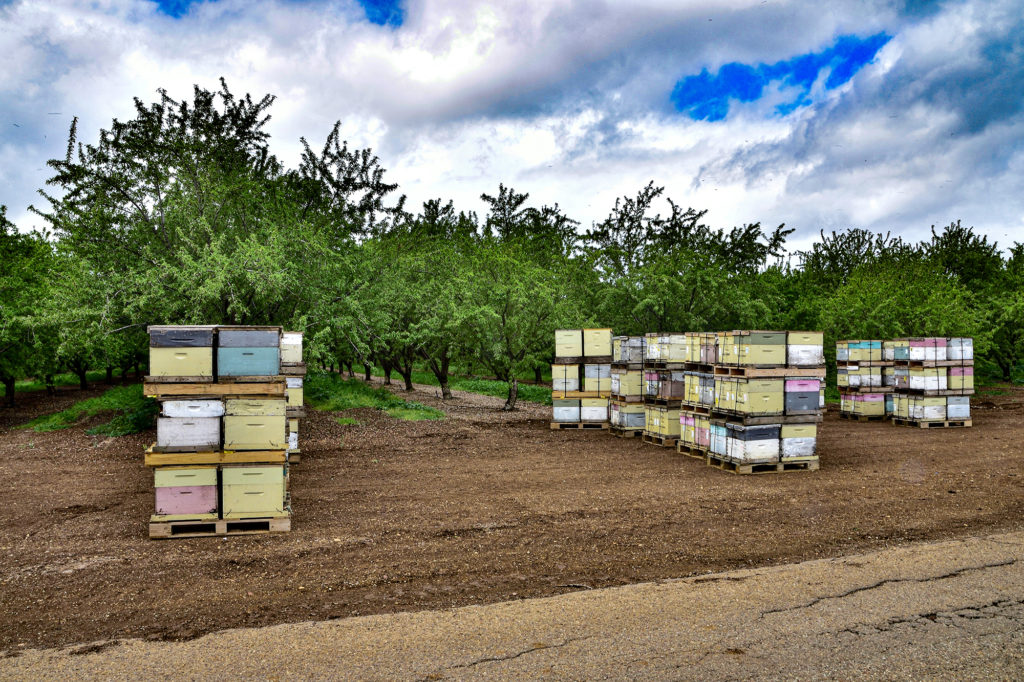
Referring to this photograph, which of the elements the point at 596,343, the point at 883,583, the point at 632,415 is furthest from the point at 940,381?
the point at 883,583

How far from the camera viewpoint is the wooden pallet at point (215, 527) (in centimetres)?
829

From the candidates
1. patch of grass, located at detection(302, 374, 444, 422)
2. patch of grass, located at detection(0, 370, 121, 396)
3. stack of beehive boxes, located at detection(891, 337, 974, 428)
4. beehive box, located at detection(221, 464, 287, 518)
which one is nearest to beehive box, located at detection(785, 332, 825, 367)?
stack of beehive boxes, located at detection(891, 337, 974, 428)

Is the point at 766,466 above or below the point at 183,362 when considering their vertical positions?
below

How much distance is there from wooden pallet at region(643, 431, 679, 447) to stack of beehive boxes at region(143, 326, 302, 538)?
9853 millimetres

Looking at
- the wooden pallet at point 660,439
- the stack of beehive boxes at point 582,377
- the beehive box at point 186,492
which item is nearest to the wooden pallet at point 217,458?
the beehive box at point 186,492

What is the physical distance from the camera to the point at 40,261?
2642 cm

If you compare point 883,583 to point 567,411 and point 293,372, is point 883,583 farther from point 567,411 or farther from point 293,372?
point 567,411

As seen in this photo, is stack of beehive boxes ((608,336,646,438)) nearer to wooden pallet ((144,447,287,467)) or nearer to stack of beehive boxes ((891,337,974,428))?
stack of beehive boxes ((891,337,974,428))

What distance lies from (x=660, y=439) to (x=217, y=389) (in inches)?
427

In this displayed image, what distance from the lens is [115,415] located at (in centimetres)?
1970

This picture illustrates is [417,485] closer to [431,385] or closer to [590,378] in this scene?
[590,378]

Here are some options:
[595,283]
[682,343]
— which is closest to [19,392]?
[595,283]

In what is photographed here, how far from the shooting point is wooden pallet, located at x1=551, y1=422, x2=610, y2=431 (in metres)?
19.0

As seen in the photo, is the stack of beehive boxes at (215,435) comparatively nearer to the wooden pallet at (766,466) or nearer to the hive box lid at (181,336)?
the hive box lid at (181,336)
